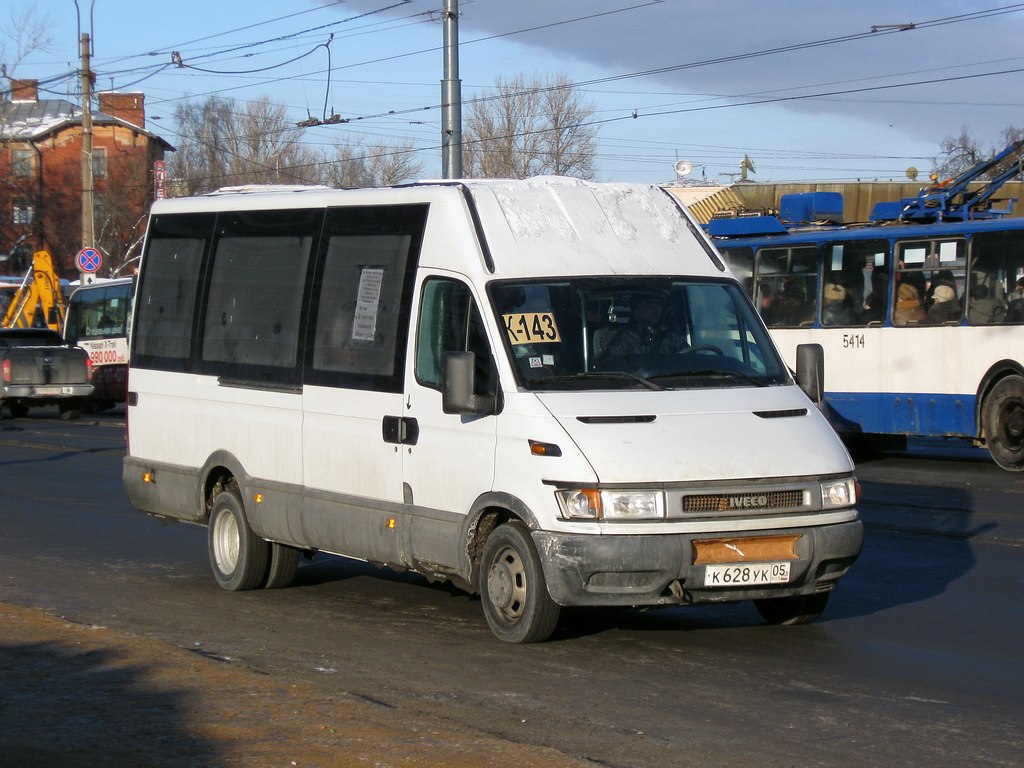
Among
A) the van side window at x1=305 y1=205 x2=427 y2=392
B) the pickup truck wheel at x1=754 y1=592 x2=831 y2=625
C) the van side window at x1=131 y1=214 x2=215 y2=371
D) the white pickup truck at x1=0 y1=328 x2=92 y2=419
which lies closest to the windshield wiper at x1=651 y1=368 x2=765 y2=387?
the pickup truck wheel at x1=754 y1=592 x2=831 y2=625

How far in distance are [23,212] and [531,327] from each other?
233 ft

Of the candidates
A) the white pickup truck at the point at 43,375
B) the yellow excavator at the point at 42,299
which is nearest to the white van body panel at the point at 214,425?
the white pickup truck at the point at 43,375

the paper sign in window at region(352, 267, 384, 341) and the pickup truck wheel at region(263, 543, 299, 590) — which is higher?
the paper sign in window at region(352, 267, 384, 341)

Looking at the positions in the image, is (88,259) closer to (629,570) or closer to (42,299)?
(42,299)

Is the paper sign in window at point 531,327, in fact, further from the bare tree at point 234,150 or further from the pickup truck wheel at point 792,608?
the bare tree at point 234,150

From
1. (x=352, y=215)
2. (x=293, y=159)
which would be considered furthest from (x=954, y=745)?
(x=293, y=159)

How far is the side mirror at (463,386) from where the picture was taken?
313 inches

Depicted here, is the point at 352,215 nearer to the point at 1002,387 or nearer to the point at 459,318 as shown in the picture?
the point at 459,318

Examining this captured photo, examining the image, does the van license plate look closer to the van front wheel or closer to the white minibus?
the white minibus

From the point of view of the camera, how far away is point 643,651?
8031mm

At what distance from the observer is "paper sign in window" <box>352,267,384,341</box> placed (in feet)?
29.6

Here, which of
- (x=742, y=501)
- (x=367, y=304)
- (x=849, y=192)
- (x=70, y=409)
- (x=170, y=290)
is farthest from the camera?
(x=849, y=192)

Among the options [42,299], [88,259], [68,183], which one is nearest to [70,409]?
[88,259]

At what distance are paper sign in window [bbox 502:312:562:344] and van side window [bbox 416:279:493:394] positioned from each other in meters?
0.15
